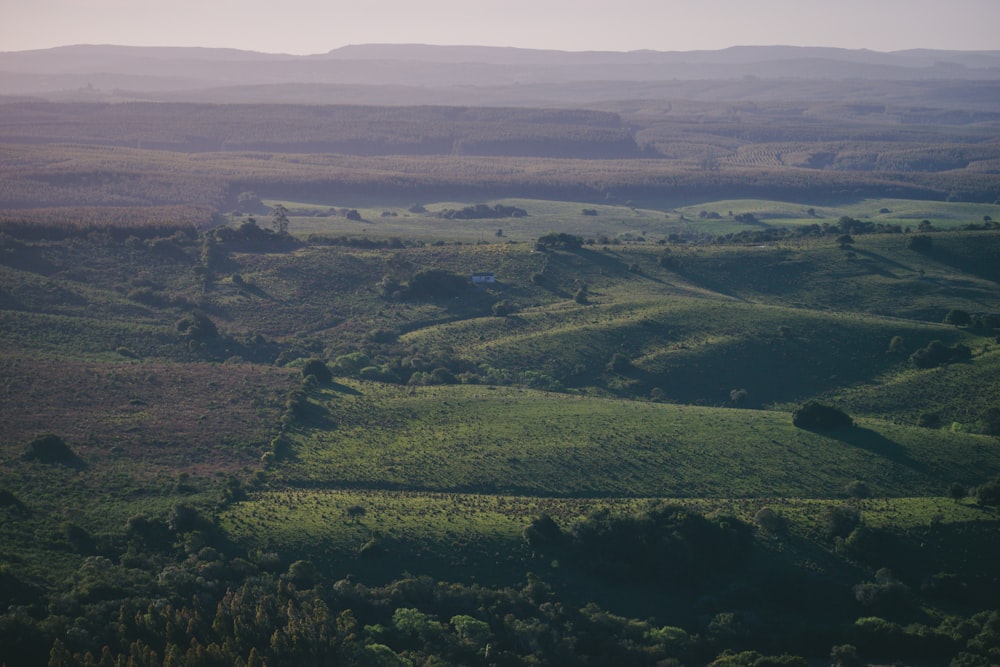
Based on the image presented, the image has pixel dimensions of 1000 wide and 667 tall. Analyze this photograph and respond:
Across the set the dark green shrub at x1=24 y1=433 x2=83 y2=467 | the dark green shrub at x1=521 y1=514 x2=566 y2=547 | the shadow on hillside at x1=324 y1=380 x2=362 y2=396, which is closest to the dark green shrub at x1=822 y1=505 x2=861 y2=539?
the dark green shrub at x1=521 y1=514 x2=566 y2=547

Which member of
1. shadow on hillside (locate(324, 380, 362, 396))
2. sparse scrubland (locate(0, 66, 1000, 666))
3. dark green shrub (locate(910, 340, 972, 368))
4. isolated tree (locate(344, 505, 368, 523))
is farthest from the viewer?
dark green shrub (locate(910, 340, 972, 368))

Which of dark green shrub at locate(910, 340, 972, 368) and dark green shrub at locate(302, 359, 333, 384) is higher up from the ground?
dark green shrub at locate(910, 340, 972, 368)

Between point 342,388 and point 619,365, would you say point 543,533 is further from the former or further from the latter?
point 619,365

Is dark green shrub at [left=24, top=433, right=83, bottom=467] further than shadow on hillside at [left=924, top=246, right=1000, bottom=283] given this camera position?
No

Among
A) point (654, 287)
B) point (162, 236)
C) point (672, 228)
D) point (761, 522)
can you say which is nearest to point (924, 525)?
point (761, 522)

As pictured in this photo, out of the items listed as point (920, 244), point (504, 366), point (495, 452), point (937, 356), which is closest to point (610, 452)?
point (495, 452)

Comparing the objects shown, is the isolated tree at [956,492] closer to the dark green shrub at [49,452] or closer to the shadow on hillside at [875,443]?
the shadow on hillside at [875,443]

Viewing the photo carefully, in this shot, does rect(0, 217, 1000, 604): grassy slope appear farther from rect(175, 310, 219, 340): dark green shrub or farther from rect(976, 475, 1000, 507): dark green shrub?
rect(976, 475, 1000, 507): dark green shrub
